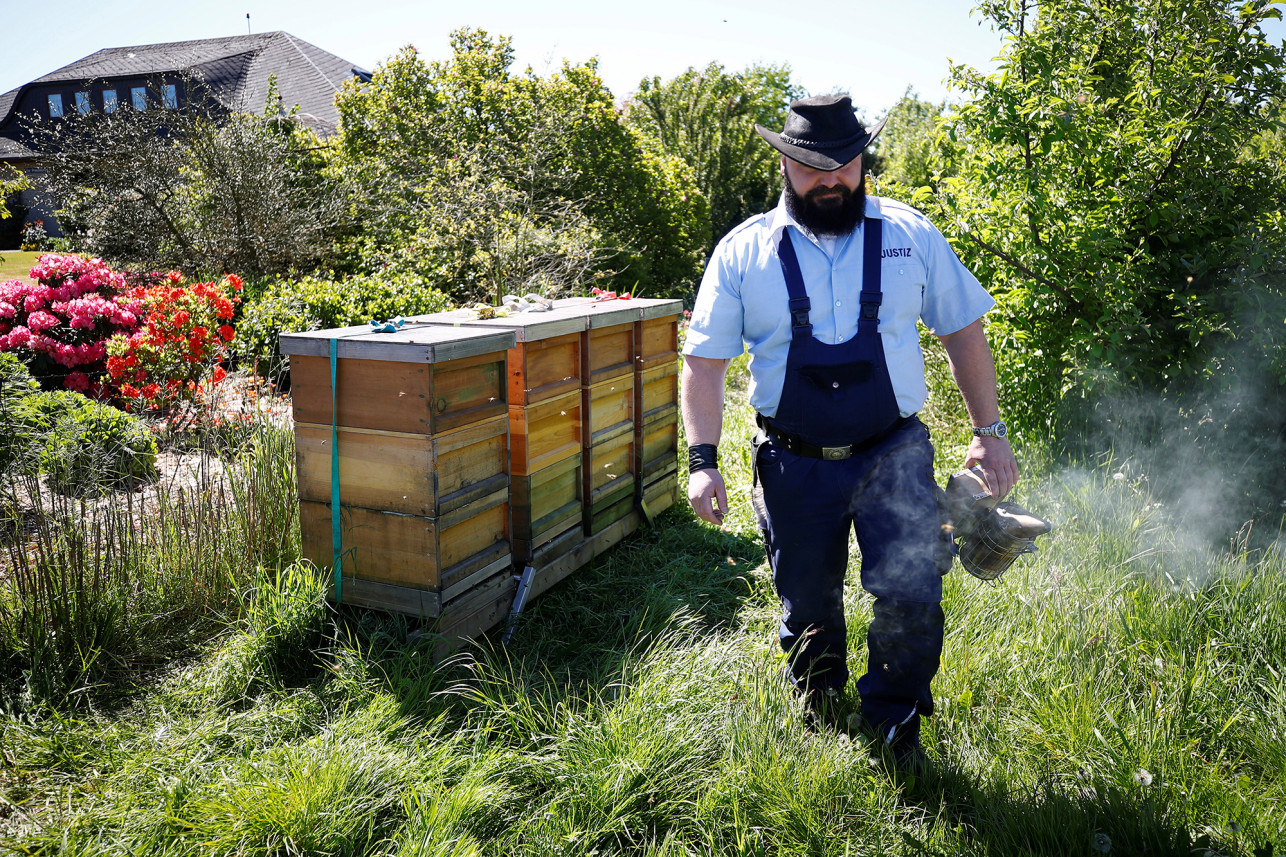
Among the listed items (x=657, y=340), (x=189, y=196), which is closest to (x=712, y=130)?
(x=189, y=196)

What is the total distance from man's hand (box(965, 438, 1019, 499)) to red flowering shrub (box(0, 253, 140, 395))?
6333 millimetres

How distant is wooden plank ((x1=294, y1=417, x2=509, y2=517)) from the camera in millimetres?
3137

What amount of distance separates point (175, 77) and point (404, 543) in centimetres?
2648

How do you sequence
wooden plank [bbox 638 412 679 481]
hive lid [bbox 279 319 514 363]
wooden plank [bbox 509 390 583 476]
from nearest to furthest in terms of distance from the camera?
hive lid [bbox 279 319 514 363] → wooden plank [bbox 509 390 583 476] → wooden plank [bbox 638 412 679 481]

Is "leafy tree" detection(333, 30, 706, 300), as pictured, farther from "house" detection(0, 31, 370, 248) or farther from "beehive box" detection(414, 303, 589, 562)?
"house" detection(0, 31, 370, 248)

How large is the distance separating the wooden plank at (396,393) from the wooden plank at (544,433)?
0.96 ft

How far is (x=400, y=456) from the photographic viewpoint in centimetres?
317

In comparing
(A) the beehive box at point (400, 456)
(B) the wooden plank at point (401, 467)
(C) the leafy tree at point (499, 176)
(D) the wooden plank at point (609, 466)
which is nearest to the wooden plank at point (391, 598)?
(A) the beehive box at point (400, 456)

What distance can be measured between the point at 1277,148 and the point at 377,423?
5072 millimetres

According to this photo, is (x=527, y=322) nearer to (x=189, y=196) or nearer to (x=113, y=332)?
(x=113, y=332)

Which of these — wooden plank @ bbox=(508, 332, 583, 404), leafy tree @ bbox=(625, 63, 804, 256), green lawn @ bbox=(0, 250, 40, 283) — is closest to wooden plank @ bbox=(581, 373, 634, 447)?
wooden plank @ bbox=(508, 332, 583, 404)

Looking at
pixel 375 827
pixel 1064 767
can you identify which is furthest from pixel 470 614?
pixel 1064 767

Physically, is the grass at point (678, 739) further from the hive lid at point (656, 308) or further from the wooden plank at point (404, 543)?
the hive lid at point (656, 308)

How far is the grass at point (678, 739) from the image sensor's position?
91.3 inches
